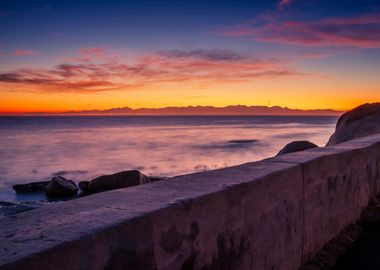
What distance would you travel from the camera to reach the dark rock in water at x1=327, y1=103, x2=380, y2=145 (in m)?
→ 11.8

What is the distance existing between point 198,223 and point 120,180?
36.2ft

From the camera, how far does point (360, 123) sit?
1284 centimetres

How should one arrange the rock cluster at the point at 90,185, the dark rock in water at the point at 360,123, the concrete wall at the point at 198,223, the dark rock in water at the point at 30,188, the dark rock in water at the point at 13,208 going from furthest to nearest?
1. the dark rock in water at the point at 30,188
2. the rock cluster at the point at 90,185
3. the dark rock in water at the point at 360,123
4. the dark rock in water at the point at 13,208
5. the concrete wall at the point at 198,223

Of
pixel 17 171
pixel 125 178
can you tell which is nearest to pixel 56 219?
pixel 125 178

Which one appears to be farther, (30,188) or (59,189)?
(30,188)

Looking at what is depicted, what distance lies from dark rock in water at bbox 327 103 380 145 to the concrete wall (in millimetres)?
8611

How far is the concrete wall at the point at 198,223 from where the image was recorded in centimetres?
156

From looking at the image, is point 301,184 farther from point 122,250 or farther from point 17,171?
point 17,171

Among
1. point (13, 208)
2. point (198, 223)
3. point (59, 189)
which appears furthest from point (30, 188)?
point (198, 223)

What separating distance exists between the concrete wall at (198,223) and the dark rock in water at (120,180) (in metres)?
9.20

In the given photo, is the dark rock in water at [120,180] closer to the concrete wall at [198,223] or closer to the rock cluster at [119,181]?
the rock cluster at [119,181]

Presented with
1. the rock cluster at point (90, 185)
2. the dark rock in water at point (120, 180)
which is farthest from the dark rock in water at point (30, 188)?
the dark rock in water at point (120, 180)

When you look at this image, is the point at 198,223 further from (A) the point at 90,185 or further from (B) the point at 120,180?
(A) the point at 90,185

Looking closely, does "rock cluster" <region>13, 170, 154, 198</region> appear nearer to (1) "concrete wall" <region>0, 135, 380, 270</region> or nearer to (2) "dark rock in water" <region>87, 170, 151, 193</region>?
(2) "dark rock in water" <region>87, 170, 151, 193</region>
